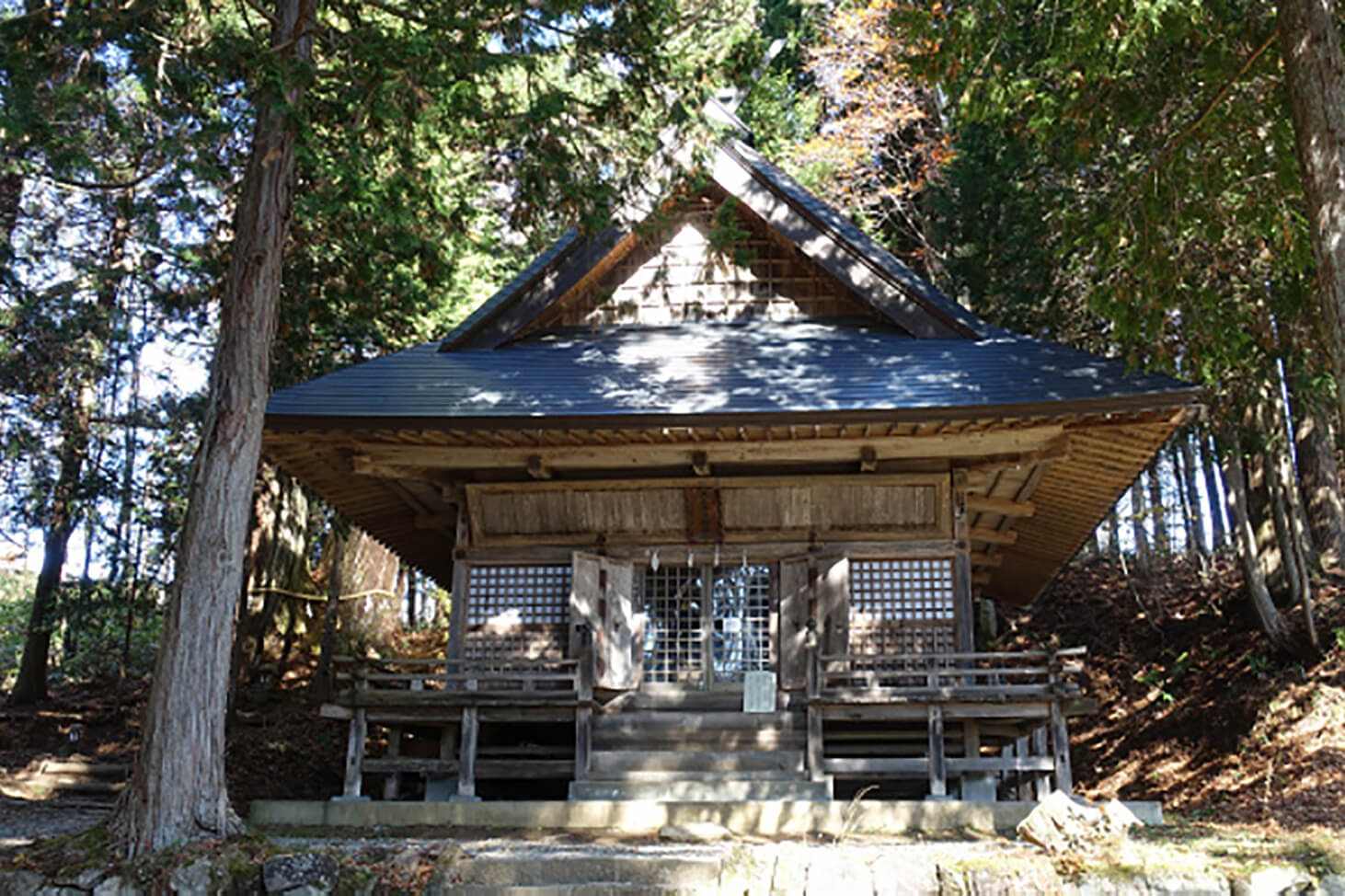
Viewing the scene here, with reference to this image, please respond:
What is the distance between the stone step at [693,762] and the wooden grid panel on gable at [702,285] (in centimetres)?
517

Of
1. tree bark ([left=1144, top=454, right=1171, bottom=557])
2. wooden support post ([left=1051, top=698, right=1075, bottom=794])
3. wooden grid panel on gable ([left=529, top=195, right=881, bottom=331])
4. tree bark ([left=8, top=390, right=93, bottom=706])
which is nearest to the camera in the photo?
wooden support post ([left=1051, top=698, right=1075, bottom=794])

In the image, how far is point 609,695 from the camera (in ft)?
39.2

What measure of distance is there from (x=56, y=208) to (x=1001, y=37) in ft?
43.5

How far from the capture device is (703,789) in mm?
10758

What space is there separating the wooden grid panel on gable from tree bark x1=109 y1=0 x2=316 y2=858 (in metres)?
4.88

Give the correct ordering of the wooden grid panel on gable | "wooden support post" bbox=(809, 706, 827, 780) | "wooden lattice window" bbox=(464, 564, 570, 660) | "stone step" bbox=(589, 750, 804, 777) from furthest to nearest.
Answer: the wooden grid panel on gable < "wooden lattice window" bbox=(464, 564, 570, 660) < "stone step" bbox=(589, 750, 804, 777) < "wooden support post" bbox=(809, 706, 827, 780)

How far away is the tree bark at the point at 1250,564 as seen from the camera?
14.5m

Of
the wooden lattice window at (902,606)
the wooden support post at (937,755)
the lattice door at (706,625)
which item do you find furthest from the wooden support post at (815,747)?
the lattice door at (706,625)

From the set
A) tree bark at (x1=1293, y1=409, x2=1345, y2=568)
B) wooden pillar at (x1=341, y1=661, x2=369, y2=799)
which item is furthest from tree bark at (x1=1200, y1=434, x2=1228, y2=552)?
wooden pillar at (x1=341, y1=661, x2=369, y2=799)

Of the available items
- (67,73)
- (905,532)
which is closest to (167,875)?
(67,73)

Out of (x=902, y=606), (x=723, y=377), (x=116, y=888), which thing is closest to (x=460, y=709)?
(x=116, y=888)

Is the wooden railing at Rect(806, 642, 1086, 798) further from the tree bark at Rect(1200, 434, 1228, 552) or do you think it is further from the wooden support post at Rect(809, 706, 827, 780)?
the tree bark at Rect(1200, 434, 1228, 552)

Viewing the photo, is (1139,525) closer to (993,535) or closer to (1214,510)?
(1214,510)

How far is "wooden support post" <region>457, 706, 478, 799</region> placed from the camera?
10.7m
